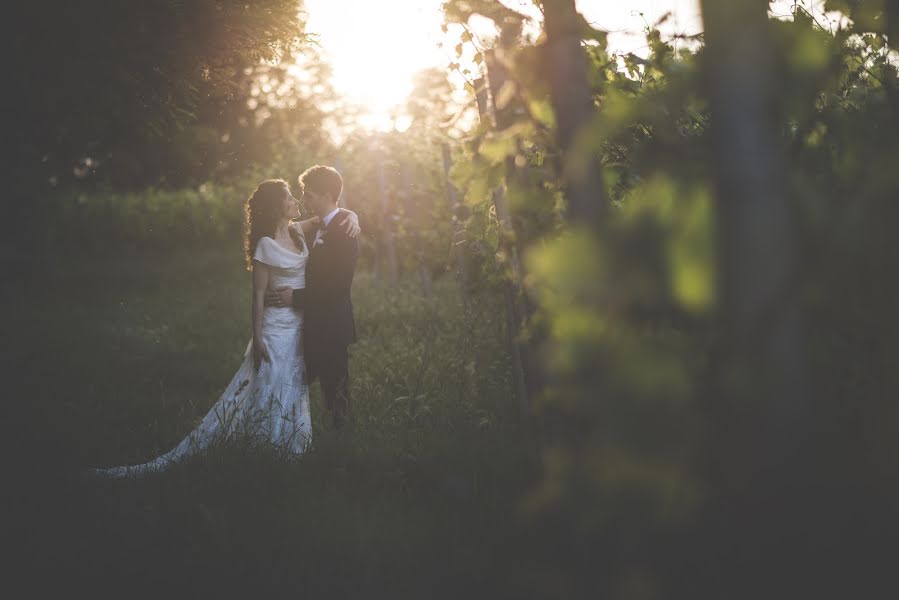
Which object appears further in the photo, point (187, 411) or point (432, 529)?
point (187, 411)

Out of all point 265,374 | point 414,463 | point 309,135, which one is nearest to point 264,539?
point 414,463

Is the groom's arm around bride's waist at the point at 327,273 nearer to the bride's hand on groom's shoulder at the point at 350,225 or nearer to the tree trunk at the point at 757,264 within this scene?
the bride's hand on groom's shoulder at the point at 350,225

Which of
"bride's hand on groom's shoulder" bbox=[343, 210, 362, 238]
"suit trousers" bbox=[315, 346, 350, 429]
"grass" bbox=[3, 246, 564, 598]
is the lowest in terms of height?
"grass" bbox=[3, 246, 564, 598]

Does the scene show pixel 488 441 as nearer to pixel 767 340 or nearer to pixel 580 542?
pixel 580 542

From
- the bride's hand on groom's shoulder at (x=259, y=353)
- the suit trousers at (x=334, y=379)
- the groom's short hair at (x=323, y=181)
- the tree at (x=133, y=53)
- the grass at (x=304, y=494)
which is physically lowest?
the grass at (x=304, y=494)

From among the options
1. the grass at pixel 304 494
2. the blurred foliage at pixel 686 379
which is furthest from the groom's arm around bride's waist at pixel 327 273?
the blurred foliage at pixel 686 379

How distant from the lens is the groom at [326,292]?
5.16 metres

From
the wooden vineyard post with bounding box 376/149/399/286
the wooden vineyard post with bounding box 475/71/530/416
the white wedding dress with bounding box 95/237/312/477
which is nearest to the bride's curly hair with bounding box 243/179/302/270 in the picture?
the white wedding dress with bounding box 95/237/312/477

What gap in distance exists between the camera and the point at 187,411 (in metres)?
6.43

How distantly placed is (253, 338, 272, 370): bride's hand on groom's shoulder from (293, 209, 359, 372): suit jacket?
30cm

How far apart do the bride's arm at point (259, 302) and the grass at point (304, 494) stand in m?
0.73

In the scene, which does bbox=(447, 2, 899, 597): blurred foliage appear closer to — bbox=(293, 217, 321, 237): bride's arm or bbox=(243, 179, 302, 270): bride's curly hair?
bbox=(243, 179, 302, 270): bride's curly hair

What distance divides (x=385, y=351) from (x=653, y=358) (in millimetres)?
6943

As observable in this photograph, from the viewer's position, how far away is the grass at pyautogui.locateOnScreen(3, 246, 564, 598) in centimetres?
272
